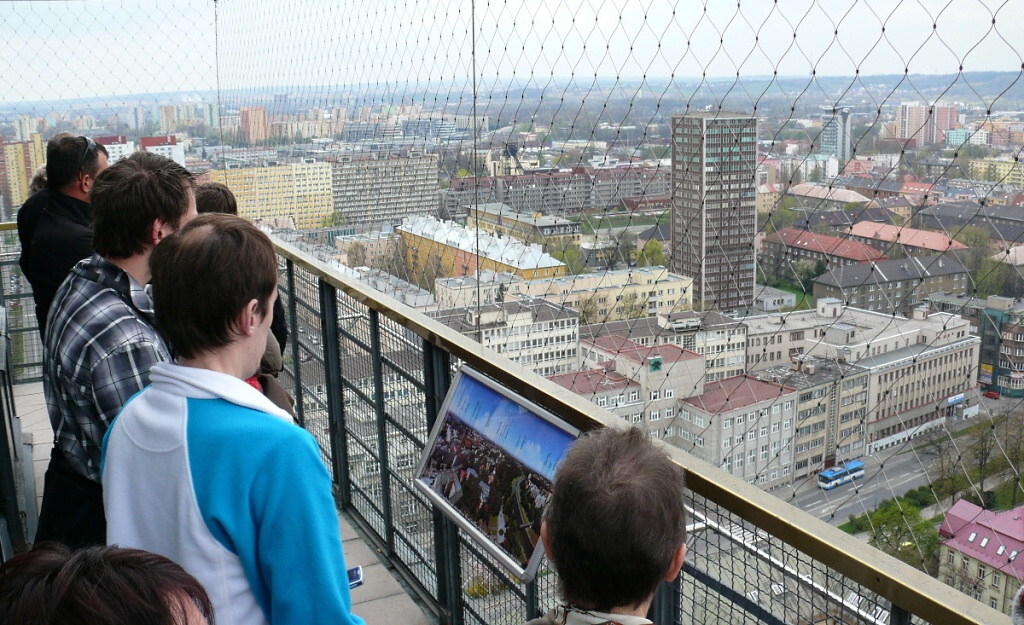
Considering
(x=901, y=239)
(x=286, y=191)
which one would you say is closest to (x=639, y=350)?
(x=901, y=239)

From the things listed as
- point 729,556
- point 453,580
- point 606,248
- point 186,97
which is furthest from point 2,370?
point 186,97

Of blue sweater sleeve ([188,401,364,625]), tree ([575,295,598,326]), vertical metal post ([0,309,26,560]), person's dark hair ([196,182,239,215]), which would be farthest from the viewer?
person's dark hair ([196,182,239,215])

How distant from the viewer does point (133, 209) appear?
6.90ft

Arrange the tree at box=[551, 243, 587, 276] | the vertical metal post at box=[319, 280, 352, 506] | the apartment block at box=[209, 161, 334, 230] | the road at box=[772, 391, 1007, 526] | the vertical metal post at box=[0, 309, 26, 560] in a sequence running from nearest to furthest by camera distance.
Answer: the road at box=[772, 391, 1007, 526] < the tree at box=[551, 243, 587, 276] < the vertical metal post at box=[0, 309, 26, 560] < the vertical metal post at box=[319, 280, 352, 506] < the apartment block at box=[209, 161, 334, 230]

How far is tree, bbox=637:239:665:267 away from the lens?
2.22 m

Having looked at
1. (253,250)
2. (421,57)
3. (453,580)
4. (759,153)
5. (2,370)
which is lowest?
(453,580)

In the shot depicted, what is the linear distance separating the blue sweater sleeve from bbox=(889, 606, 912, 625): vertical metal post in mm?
852

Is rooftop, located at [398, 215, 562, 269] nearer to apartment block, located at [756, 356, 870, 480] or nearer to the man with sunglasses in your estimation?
apartment block, located at [756, 356, 870, 480]

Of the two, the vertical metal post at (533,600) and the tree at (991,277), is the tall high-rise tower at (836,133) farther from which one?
the vertical metal post at (533,600)

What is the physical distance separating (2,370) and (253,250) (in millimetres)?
2444

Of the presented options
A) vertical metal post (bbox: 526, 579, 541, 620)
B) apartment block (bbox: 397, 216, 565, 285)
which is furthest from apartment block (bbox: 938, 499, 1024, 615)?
apartment block (bbox: 397, 216, 565, 285)

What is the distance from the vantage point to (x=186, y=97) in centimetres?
712

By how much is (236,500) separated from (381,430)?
83.0 inches

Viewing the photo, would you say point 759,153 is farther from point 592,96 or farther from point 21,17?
point 21,17
